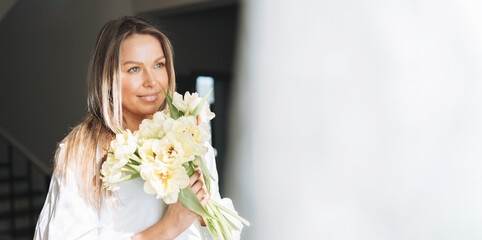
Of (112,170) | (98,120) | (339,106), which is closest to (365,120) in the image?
(339,106)

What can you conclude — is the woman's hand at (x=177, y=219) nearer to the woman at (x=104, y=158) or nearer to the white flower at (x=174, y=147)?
the woman at (x=104, y=158)

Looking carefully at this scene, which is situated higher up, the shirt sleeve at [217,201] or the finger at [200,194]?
the finger at [200,194]

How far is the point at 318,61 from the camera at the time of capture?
2533mm

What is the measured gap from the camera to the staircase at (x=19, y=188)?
4.98m

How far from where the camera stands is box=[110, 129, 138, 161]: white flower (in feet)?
3.72

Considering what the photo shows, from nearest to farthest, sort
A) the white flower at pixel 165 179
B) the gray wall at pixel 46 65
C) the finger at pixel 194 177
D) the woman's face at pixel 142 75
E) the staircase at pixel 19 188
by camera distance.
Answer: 1. the white flower at pixel 165 179
2. the finger at pixel 194 177
3. the woman's face at pixel 142 75
4. the gray wall at pixel 46 65
5. the staircase at pixel 19 188

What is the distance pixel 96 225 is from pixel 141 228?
120 mm

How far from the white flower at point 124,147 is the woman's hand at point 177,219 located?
0.17 m

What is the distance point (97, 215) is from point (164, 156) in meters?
0.32

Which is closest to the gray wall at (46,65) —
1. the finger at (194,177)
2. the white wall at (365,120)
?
the white wall at (365,120)

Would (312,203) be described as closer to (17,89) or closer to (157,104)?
(157,104)

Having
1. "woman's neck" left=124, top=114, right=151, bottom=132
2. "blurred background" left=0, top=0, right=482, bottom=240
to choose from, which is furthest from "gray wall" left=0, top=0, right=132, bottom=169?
"woman's neck" left=124, top=114, right=151, bottom=132

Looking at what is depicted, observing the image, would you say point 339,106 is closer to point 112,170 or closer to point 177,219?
point 177,219

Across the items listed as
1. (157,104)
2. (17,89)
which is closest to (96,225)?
(157,104)
